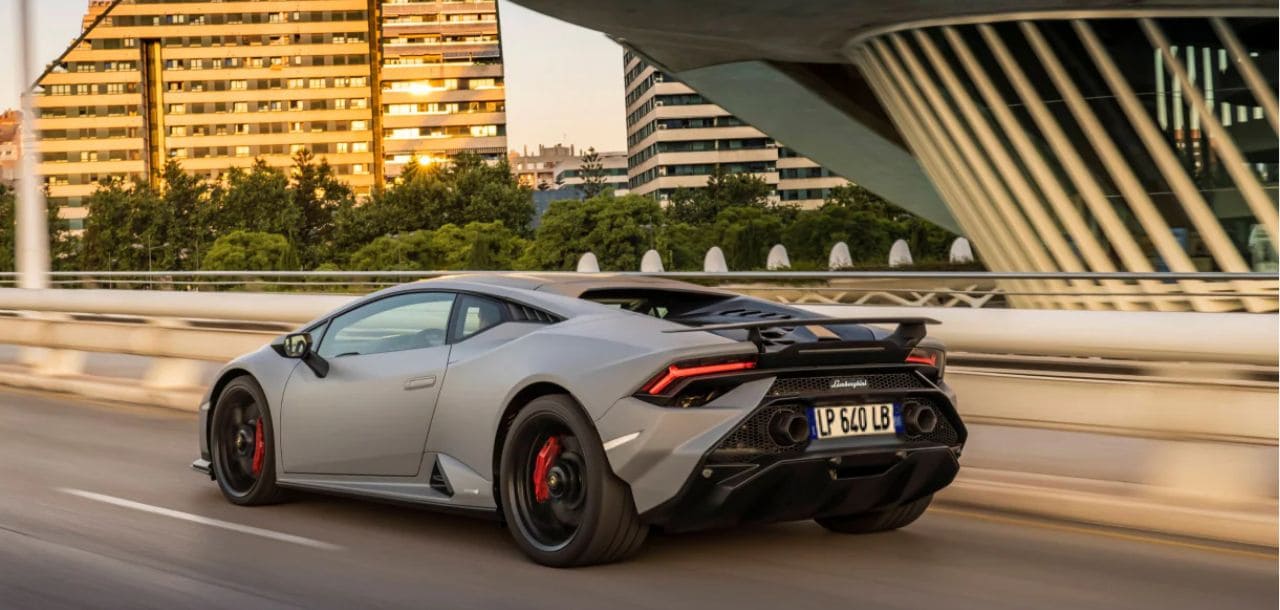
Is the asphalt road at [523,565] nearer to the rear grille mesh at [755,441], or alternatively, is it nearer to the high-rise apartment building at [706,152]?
the rear grille mesh at [755,441]

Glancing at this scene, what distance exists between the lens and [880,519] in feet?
22.5

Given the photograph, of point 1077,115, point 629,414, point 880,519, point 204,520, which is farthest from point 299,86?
point 629,414

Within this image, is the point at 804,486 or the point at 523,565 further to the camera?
the point at 523,565

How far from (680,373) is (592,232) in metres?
81.4

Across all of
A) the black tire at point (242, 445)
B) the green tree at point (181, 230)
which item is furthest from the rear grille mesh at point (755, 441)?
the green tree at point (181, 230)

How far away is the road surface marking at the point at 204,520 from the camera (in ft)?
22.4

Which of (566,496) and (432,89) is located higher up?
(432,89)

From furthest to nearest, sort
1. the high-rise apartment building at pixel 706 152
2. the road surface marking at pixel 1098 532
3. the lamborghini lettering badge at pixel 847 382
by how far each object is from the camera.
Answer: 1. the high-rise apartment building at pixel 706 152
2. the road surface marking at pixel 1098 532
3. the lamborghini lettering badge at pixel 847 382

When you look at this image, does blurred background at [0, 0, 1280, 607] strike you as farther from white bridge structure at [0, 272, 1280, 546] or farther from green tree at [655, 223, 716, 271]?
green tree at [655, 223, 716, 271]

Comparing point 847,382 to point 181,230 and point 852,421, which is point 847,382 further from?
point 181,230

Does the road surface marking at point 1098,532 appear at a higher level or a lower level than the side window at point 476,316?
lower

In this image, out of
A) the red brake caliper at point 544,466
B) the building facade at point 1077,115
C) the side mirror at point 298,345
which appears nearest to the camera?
the red brake caliper at point 544,466

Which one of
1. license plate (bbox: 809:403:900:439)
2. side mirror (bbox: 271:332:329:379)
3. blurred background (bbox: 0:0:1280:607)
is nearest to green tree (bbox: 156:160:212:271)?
blurred background (bbox: 0:0:1280:607)

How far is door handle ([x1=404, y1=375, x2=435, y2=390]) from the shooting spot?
672 cm
